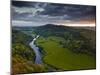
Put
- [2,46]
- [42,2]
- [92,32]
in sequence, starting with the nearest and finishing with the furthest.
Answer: [2,46], [42,2], [92,32]

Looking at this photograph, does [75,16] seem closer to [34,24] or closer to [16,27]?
[34,24]

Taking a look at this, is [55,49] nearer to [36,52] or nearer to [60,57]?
[60,57]

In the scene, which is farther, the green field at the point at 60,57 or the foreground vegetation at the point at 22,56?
the green field at the point at 60,57

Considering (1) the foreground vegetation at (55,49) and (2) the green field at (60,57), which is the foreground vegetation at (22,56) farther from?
(2) the green field at (60,57)

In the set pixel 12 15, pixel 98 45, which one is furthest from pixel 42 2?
pixel 98 45

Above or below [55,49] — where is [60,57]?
below

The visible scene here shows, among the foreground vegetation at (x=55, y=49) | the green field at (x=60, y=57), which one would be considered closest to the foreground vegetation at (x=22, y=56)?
the foreground vegetation at (x=55, y=49)

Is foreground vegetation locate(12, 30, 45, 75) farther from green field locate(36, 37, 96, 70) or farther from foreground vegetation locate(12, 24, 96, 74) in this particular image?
green field locate(36, 37, 96, 70)

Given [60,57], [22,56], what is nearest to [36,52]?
[22,56]
